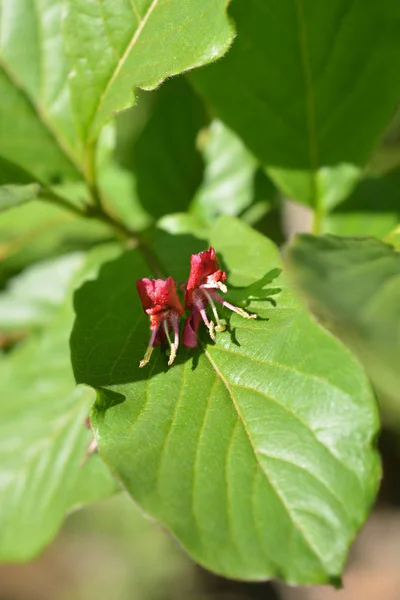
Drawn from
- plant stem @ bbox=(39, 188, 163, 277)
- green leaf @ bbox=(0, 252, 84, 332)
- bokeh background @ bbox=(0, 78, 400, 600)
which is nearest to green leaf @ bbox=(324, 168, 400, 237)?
bokeh background @ bbox=(0, 78, 400, 600)

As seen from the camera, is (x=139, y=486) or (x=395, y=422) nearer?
(x=139, y=486)

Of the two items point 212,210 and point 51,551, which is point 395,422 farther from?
point 51,551

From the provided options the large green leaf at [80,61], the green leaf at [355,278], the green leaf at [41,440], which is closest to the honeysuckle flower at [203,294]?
the green leaf at [355,278]

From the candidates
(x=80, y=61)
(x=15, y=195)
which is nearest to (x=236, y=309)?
(x=15, y=195)

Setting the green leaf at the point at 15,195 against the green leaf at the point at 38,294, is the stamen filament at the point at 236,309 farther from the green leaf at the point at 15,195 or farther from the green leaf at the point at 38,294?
the green leaf at the point at 38,294

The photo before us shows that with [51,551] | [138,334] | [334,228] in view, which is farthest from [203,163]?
[51,551]

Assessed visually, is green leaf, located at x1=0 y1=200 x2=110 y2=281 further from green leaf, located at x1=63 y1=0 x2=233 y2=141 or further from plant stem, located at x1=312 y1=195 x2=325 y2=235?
plant stem, located at x1=312 y1=195 x2=325 y2=235
